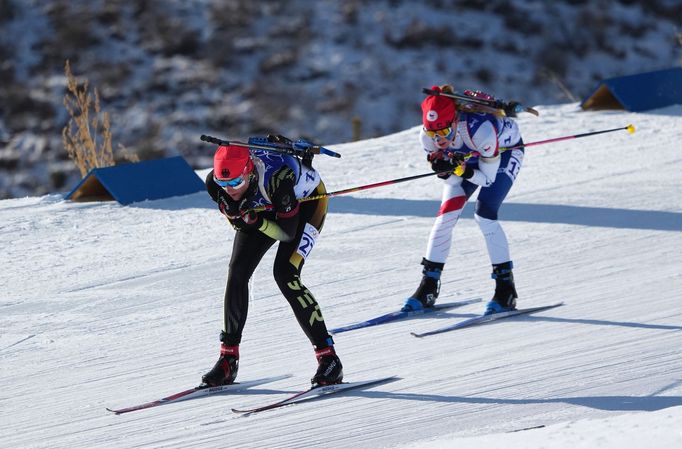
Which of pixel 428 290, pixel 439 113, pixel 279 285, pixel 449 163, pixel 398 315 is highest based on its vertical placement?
pixel 439 113

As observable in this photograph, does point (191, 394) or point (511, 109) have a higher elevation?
point (511, 109)

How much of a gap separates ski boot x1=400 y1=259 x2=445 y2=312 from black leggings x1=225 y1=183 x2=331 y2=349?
5.77 ft

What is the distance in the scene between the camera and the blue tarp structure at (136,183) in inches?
459

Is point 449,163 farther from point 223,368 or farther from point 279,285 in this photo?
point 223,368

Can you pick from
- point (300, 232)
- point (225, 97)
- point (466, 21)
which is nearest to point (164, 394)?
point (300, 232)

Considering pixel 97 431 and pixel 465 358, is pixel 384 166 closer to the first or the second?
pixel 465 358

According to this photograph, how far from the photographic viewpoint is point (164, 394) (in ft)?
20.9

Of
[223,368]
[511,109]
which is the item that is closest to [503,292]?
[511,109]

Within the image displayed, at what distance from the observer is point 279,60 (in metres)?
23.6

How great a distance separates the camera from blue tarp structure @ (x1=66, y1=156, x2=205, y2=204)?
11.7 m

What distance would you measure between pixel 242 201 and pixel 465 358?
172 centimetres

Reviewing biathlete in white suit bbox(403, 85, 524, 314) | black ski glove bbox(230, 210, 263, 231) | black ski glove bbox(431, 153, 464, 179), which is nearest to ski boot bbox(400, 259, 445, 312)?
biathlete in white suit bbox(403, 85, 524, 314)

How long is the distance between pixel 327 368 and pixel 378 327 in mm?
1446

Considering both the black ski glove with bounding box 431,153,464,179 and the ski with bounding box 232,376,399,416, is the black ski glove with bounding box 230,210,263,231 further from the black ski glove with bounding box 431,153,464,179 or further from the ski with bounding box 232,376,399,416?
the black ski glove with bounding box 431,153,464,179
